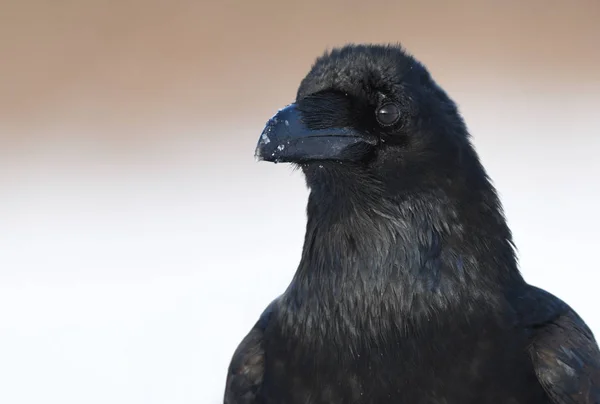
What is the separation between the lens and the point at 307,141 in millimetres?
988

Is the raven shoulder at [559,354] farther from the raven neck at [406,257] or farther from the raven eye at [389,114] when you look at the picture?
the raven eye at [389,114]

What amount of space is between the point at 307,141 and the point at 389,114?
13 centimetres

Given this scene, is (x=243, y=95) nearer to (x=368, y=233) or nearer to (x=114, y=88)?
(x=114, y=88)

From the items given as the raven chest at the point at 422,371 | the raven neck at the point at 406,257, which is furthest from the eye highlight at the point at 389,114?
the raven chest at the point at 422,371

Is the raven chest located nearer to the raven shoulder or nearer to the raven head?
the raven shoulder

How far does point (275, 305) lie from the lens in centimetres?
124

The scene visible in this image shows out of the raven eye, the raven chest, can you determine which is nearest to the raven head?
the raven eye

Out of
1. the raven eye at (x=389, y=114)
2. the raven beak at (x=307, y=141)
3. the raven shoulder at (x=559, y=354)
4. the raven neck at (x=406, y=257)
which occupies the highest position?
the raven eye at (x=389, y=114)

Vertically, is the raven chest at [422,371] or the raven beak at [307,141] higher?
the raven beak at [307,141]

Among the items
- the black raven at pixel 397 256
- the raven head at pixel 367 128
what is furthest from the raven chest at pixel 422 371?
the raven head at pixel 367 128

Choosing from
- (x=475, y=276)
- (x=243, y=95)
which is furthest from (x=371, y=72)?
(x=243, y=95)

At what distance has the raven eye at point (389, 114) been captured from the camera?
0.99 meters

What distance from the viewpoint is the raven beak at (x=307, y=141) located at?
98 cm

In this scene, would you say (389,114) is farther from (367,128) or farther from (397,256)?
(397,256)
